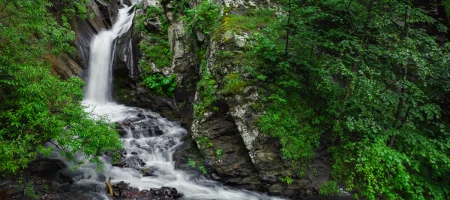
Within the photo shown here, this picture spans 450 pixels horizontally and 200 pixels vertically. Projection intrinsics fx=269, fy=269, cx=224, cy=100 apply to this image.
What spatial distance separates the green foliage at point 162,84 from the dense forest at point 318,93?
3229mm

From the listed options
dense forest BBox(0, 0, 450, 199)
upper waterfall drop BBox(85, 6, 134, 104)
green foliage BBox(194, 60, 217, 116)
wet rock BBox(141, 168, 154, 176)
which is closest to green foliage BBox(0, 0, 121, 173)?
dense forest BBox(0, 0, 450, 199)

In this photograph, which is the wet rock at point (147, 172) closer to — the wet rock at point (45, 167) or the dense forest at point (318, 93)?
the dense forest at point (318, 93)

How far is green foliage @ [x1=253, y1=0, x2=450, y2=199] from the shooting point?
6.55 meters

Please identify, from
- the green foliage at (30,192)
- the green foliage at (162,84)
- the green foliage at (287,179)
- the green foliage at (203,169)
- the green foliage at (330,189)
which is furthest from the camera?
the green foliage at (162,84)

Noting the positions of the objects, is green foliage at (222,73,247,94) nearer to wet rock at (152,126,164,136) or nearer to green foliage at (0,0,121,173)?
green foliage at (0,0,121,173)

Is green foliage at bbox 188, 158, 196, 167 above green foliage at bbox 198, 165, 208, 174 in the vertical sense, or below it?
above

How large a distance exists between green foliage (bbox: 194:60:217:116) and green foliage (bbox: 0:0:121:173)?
2.94m

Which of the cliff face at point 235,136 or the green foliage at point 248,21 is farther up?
the green foliage at point 248,21

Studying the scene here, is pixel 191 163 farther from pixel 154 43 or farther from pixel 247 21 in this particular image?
pixel 154 43

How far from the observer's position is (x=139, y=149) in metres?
9.17

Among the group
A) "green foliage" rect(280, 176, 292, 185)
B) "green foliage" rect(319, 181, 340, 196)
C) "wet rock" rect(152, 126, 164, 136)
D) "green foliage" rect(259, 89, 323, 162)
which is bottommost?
"green foliage" rect(319, 181, 340, 196)

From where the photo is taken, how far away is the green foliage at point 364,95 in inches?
258

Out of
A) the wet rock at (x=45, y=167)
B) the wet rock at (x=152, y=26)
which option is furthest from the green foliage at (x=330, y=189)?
the wet rock at (x=152, y=26)

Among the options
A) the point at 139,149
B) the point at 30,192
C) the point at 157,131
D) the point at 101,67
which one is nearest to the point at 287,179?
the point at 139,149
